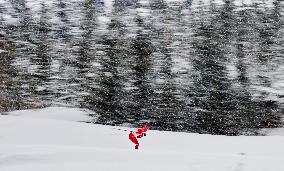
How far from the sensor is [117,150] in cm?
301

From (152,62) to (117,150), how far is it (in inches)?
164

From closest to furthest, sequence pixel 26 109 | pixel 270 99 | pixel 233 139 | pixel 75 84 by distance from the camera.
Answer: pixel 233 139 < pixel 26 109 < pixel 270 99 < pixel 75 84

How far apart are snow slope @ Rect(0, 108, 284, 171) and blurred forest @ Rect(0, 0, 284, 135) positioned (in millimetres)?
1394

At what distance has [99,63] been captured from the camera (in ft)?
23.1

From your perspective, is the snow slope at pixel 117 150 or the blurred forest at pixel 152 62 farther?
the blurred forest at pixel 152 62

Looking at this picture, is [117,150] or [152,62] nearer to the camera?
[117,150]

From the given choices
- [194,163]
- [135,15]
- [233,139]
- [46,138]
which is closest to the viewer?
[194,163]

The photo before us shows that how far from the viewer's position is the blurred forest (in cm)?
537

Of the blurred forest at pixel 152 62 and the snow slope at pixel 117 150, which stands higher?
the snow slope at pixel 117 150

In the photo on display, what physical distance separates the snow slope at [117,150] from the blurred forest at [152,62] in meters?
1.39

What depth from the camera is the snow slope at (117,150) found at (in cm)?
281

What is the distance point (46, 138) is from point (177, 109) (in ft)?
7.67

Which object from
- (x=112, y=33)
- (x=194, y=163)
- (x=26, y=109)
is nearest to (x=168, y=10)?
(x=112, y=33)

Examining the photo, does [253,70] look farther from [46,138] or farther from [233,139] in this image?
[46,138]
